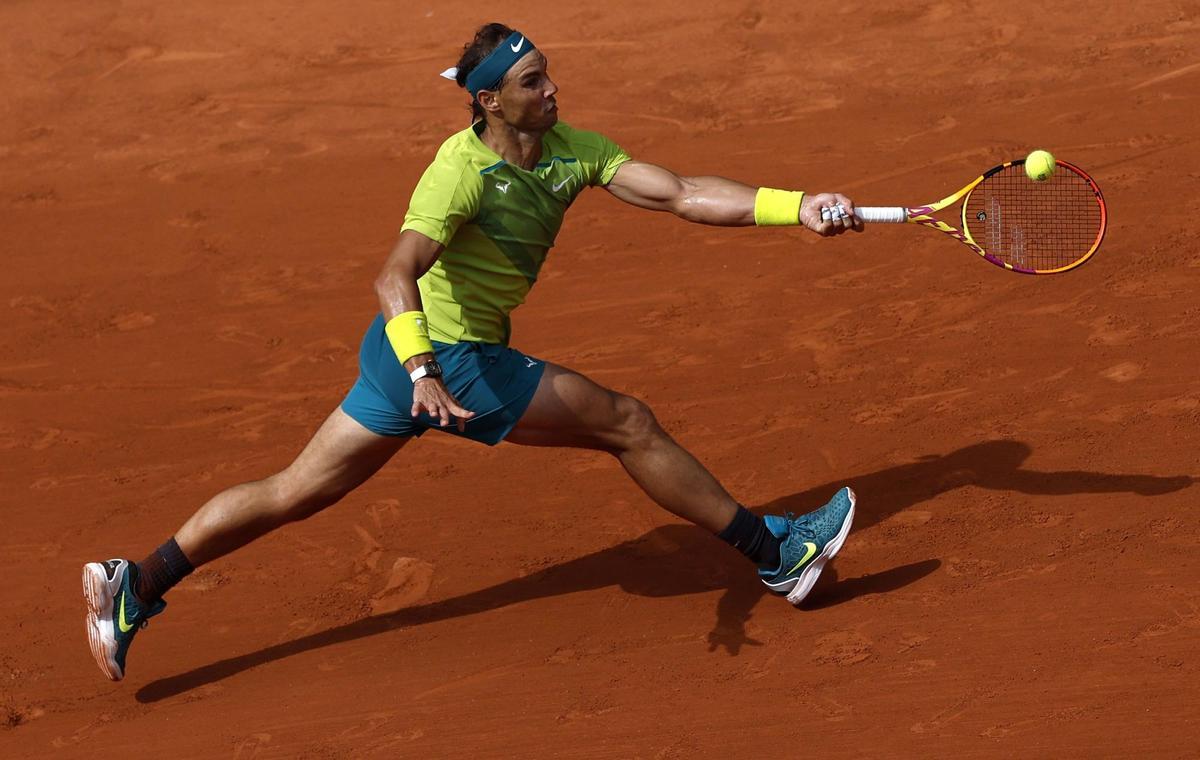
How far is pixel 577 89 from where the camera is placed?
420 inches

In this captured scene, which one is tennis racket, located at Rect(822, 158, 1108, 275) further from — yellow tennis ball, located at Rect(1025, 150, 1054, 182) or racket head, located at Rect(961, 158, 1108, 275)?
yellow tennis ball, located at Rect(1025, 150, 1054, 182)

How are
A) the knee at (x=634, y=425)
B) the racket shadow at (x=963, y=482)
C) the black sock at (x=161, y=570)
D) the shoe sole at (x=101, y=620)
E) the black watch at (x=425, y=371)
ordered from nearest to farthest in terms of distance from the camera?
the black watch at (x=425, y=371) → the knee at (x=634, y=425) → the shoe sole at (x=101, y=620) → the black sock at (x=161, y=570) → the racket shadow at (x=963, y=482)

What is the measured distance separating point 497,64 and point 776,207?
1.12 meters

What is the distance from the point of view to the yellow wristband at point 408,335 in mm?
4812

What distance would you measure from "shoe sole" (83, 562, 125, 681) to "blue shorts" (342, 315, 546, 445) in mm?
1161

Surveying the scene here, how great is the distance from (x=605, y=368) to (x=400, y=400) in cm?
248

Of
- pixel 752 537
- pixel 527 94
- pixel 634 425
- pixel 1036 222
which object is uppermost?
pixel 527 94

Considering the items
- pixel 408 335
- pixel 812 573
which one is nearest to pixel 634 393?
pixel 812 573

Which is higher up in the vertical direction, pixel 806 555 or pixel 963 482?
pixel 806 555

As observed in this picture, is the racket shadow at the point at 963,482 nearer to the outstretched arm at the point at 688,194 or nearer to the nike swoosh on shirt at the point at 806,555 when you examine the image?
the nike swoosh on shirt at the point at 806,555

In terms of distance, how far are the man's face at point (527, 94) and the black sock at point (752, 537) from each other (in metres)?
1.64

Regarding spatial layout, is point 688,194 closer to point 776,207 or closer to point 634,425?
point 776,207

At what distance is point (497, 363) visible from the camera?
212 inches

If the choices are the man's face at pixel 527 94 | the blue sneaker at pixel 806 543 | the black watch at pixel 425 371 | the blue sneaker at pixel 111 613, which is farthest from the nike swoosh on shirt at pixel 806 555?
the blue sneaker at pixel 111 613
